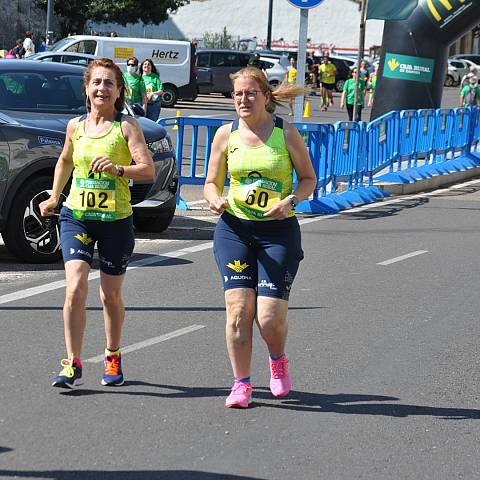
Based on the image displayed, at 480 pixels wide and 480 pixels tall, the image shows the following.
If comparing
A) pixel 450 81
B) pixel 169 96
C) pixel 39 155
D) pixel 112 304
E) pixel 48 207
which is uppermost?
pixel 48 207

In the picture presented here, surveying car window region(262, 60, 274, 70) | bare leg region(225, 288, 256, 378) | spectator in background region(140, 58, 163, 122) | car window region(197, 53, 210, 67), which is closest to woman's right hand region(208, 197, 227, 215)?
bare leg region(225, 288, 256, 378)

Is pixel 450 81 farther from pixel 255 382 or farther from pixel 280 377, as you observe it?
pixel 280 377

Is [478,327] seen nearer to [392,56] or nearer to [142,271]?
[142,271]

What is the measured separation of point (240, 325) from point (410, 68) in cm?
1854

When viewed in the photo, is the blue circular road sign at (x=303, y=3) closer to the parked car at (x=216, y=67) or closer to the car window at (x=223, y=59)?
the parked car at (x=216, y=67)

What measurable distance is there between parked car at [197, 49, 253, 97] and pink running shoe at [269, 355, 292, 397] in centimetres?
4029

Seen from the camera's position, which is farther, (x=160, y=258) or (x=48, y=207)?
(x=160, y=258)

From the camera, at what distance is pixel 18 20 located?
59219 millimetres

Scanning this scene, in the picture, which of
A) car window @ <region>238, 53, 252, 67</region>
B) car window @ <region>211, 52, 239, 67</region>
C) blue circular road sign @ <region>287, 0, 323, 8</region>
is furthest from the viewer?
car window @ <region>238, 53, 252, 67</region>

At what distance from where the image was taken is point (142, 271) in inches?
419

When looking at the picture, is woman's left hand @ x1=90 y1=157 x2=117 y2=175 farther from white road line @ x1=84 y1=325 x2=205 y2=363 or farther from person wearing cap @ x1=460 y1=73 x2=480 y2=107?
person wearing cap @ x1=460 y1=73 x2=480 y2=107

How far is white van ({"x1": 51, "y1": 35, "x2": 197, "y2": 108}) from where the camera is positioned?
1516 inches

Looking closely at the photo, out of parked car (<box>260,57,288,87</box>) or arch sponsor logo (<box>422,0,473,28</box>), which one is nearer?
arch sponsor logo (<box>422,0,473,28</box>)

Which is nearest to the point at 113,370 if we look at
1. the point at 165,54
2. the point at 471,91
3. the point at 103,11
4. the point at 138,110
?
the point at 138,110
